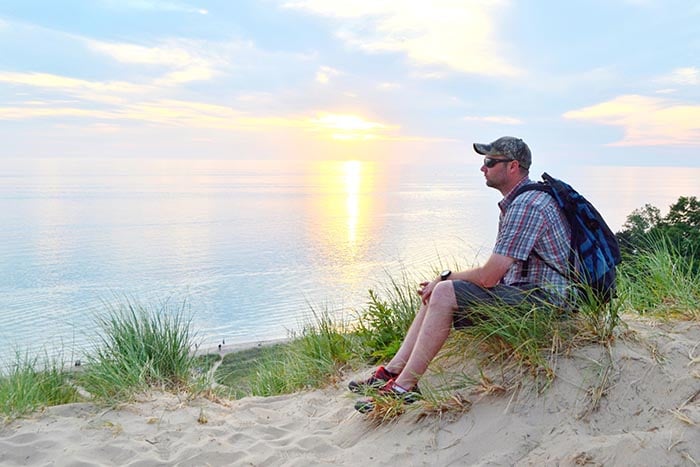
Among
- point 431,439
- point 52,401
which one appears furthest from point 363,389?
point 52,401

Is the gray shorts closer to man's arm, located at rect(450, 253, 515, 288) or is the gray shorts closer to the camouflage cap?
man's arm, located at rect(450, 253, 515, 288)

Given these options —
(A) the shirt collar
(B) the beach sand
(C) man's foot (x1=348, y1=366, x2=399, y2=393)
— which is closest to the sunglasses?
(A) the shirt collar

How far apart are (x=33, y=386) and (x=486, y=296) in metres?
3.61

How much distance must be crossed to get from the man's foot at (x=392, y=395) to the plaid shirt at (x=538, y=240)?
1.01 m

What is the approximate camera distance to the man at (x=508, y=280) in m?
3.52

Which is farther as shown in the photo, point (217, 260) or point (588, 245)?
point (217, 260)

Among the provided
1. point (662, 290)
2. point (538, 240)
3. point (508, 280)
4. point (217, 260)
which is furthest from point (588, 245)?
point (217, 260)

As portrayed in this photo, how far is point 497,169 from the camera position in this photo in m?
3.88

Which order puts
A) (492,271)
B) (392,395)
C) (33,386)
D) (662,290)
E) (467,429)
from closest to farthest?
(467,429) → (492,271) → (392,395) → (33,386) → (662,290)

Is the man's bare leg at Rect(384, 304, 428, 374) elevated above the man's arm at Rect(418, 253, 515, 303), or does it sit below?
below

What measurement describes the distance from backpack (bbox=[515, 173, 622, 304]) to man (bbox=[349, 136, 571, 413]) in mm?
61

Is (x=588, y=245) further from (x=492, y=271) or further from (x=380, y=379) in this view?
(x=380, y=379)

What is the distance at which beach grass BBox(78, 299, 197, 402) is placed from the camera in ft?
Result: 15.1

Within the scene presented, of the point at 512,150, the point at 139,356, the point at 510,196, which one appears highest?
the point at 512,150
